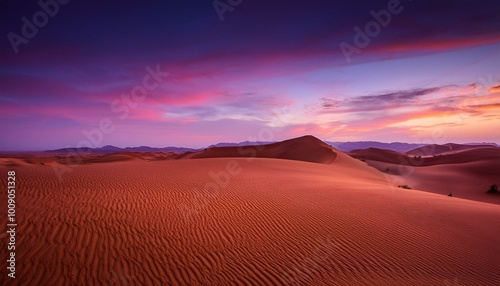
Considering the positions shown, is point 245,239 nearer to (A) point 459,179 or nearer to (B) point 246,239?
(B) point 246,239

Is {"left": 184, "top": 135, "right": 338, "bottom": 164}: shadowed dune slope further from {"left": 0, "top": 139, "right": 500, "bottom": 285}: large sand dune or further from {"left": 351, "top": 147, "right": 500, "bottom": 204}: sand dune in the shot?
{"left": 0, "top": 139, "right": 500, "bottom": 285}: large sand dune

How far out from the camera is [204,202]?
9.87 m

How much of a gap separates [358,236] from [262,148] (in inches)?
1761

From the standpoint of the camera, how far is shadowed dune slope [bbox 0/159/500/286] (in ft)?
17.0

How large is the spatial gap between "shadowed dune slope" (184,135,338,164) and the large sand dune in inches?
1029

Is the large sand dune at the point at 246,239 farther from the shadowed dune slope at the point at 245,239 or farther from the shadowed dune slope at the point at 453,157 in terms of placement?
the shadowed dune slope at the point at 453,157

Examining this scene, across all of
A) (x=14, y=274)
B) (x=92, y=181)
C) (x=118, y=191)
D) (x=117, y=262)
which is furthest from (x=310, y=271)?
(x=92, y=181)

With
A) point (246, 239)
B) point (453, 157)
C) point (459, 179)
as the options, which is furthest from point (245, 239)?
point (453, 157)

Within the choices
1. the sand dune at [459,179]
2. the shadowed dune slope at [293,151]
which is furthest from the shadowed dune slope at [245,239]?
the shadowed dune slope at [293,151]

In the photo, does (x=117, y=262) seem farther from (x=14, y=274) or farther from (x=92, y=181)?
(x=92, y=181)

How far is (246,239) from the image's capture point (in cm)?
687

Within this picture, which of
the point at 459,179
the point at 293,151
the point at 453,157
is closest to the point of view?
the point at 459,179

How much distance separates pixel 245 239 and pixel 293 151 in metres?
37.4

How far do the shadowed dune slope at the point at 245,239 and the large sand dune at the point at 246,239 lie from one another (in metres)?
0.03
